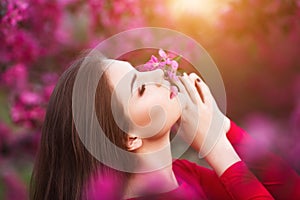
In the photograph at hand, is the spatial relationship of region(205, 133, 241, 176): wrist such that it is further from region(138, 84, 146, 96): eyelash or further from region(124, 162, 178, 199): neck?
region(138, 84, 146, 96): eyelash

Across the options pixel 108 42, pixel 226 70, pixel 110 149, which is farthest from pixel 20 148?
pixel 110 149

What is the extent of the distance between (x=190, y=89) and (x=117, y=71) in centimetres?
16

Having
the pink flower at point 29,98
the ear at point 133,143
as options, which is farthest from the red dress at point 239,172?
the pink flower at point 29,98

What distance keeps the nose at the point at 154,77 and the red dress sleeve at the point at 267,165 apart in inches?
9.1

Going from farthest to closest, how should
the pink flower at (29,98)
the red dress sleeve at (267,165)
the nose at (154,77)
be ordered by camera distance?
the pink flower at (29,98) → the red dress sleeve at (267,165) → the nose at (154,77)

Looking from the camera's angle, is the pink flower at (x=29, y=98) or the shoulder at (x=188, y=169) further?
the pink flower at (x=29, y=98)

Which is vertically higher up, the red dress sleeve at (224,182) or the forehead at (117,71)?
the forehead at (117,71)

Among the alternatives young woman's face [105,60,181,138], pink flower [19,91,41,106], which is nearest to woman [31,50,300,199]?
young woman's face [105,60,181,138]

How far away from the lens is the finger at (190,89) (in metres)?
1.53

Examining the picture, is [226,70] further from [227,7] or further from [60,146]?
[60,146]

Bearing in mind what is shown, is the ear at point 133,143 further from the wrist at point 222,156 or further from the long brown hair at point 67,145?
the wrist at point 222,156

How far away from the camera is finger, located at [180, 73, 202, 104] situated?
1.53 meters

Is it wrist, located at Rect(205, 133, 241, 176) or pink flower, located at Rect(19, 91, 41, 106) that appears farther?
pink flower, located at Rect(19, 91, 41, 106)

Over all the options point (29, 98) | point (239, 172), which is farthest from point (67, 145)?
point (29, 98)
